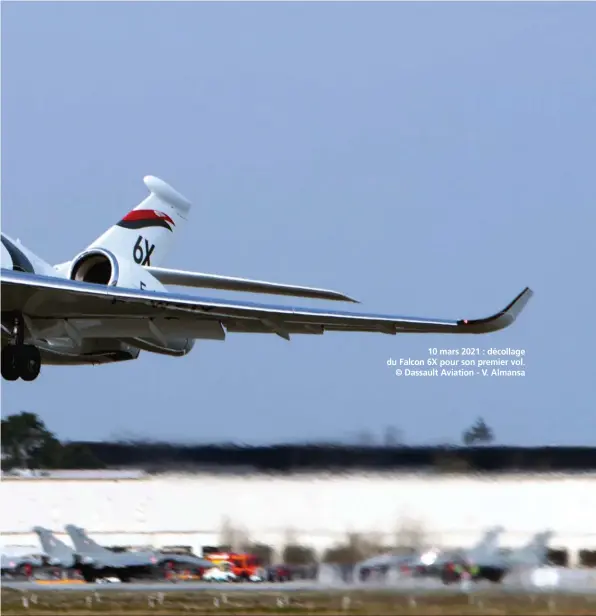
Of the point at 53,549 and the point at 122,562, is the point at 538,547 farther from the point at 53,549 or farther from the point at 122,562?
the point at 53,549

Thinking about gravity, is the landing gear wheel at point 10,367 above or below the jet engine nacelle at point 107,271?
below

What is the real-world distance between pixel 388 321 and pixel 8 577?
5643mm

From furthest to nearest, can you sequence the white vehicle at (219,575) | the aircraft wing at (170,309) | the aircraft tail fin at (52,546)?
the aircraft wing at (170,309), the aircraft tail fin at (52,546), the white vehicle at (219,575)

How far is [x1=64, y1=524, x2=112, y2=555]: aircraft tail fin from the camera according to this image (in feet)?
54.1

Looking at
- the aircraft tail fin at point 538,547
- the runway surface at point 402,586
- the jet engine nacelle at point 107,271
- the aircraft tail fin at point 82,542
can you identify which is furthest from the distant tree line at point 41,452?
the aircraft tail fin at point 538,547

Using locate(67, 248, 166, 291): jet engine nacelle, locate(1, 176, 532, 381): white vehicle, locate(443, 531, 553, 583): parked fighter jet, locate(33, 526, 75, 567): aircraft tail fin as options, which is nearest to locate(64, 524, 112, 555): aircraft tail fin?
locate(33, 526, 75, 567): aircraft tail fin

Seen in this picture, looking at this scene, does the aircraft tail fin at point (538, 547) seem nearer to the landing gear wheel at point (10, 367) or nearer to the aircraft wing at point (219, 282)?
the aircraft wing at point (219, 282)

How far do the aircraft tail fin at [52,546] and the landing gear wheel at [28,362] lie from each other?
10.4 feet

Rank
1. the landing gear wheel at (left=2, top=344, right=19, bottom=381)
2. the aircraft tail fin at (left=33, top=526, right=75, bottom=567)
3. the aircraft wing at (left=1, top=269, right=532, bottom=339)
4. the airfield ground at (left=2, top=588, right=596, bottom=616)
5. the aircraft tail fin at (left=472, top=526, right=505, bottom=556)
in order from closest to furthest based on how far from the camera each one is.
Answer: the airfield ground at (left=2, top=588, right=596, bottom=616)
the aircraft tail fin at (left=472, top=526, right=505, bottom=556)
the aircraft tail fin at (left=33, top=526, right=75, bottom=567)
the aircraft wing at (left=1, top=269, right=532, bottom=339)
the landing gear wheel at (left=2, top=344, right=19, bottom=381)

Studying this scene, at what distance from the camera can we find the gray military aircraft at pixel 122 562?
16.4 meters

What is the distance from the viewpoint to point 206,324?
1994 centimetres

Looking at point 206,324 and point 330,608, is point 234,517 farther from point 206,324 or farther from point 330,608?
point 206,324

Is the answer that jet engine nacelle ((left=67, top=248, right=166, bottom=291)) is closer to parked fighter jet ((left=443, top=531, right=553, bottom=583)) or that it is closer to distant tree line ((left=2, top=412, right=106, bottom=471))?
distant tree line ((left=2, top=412, right=106, bottom=471))

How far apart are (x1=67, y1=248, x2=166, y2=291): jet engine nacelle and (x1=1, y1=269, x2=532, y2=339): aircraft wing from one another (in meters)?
0.37
